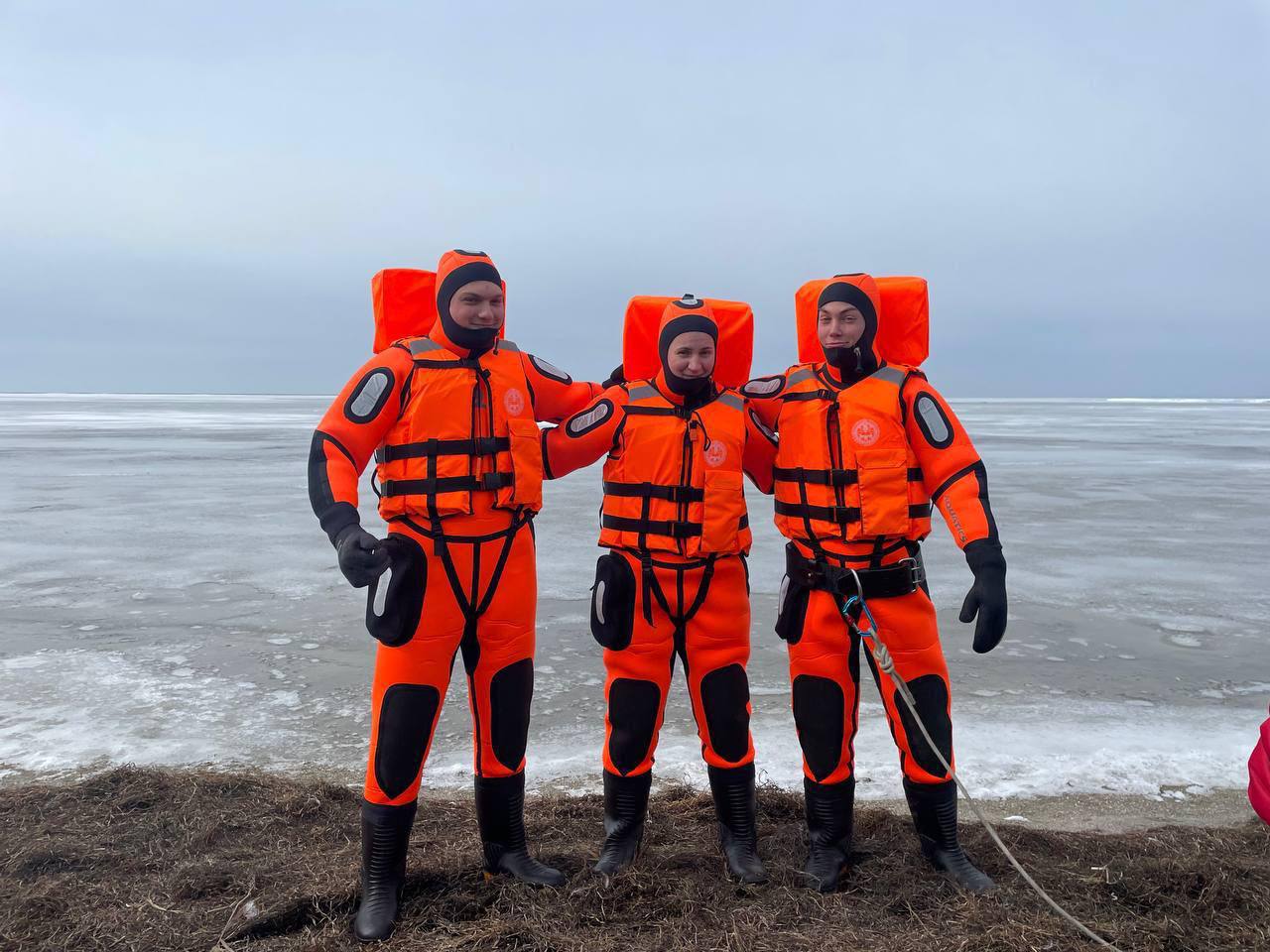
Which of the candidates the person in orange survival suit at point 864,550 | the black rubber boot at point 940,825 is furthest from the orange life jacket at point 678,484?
the black rubber boot at point 940,825

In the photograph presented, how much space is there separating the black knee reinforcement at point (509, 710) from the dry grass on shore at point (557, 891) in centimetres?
42

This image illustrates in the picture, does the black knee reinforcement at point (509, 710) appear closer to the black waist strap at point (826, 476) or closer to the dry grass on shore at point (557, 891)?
the dry grass on shore at point (557, 891)

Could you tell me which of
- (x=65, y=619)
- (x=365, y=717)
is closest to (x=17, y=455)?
(x=65, y=619)

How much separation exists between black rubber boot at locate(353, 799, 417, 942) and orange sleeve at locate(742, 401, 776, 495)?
164 centimetres

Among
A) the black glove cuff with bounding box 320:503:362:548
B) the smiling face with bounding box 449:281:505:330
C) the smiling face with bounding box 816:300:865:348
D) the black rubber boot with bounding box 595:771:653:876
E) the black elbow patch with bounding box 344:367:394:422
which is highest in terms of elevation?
the smiling face with bounding box 449:281:505:330

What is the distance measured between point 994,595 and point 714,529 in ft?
2.99

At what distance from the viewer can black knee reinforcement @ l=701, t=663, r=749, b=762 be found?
10.2 ft

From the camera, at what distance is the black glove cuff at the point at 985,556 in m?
2.91

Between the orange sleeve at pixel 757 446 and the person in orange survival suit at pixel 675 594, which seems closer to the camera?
the person in orange survival suit at pixel 675 594

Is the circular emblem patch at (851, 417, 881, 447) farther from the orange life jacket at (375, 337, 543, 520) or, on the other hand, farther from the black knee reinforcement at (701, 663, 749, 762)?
the orange life jacket at (375, 337, 543, 520)

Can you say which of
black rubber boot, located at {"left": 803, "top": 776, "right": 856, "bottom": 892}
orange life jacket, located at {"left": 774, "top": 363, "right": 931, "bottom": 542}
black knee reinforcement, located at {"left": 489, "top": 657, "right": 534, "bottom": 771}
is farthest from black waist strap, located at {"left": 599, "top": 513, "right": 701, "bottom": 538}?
black rubber boot, located at {"left": 803, "top": 776, "right": 856, "bottom": 892}

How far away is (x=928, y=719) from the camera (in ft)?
9.99

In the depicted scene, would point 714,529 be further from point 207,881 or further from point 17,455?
point 17,455

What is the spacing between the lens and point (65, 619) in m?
6.21
